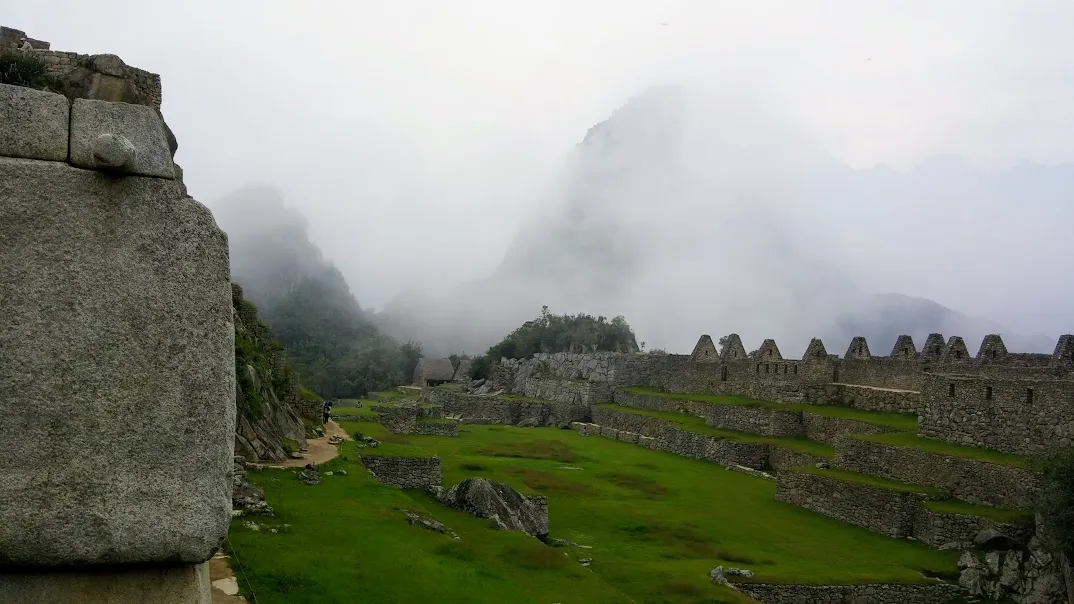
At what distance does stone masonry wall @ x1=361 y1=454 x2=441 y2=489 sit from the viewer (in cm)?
1873

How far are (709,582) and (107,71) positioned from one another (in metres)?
13.7

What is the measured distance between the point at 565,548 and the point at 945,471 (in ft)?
32.5

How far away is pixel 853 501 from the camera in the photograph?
1952 cm

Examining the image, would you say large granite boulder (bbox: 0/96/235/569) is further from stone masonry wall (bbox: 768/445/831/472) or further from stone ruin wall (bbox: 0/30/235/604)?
stone masonry wall (bbox: 768/445/831/472)

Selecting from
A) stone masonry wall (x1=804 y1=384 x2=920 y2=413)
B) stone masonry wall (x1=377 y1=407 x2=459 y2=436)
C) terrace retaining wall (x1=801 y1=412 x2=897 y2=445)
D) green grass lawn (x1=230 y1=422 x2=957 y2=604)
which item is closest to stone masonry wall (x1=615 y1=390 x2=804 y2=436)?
terrace retaining wall (x1=801 y1=412 x2=897 y2=445)

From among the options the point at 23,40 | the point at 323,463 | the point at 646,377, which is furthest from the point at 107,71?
the point at 646,377

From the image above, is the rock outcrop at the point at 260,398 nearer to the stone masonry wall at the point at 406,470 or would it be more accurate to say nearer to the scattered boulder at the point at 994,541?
the stone masonry wall at the point at 406,470

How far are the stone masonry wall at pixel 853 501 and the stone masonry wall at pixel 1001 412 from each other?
284 cm

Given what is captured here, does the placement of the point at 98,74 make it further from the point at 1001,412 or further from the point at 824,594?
the point at 1001,412

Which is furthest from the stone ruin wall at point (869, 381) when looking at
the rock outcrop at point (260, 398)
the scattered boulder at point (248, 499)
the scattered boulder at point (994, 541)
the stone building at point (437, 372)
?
the rock outcrop at point (260, 398)

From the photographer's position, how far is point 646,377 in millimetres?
48344

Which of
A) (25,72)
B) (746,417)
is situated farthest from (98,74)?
(746,417)

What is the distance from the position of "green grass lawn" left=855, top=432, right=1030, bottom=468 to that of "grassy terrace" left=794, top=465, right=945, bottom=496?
1.02m

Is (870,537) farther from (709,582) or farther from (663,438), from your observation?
(663,438)
